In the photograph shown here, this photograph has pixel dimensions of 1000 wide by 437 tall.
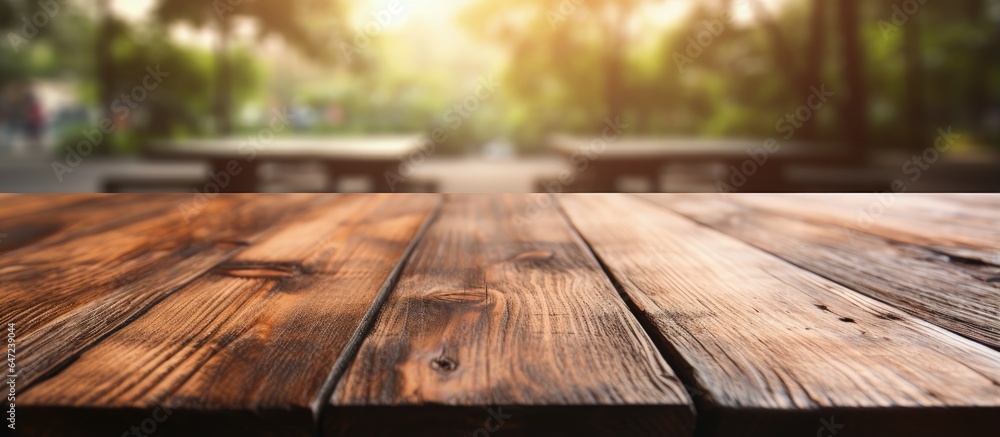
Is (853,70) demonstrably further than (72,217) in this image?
Yes

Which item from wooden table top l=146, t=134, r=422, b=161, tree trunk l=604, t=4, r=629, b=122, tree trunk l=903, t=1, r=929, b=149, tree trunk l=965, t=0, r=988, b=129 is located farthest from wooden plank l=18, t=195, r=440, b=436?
→ tree trunk l=965, t=0, r=988, b=129

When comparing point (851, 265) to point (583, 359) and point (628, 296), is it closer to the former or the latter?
point (628, 296)

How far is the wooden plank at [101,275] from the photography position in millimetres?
515

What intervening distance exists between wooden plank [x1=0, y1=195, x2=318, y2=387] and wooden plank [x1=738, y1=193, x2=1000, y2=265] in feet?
2.84

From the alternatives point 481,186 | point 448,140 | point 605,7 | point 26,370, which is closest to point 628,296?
point 26,370

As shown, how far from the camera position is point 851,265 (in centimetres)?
79

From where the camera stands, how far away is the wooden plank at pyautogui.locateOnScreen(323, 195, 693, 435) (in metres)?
0.38

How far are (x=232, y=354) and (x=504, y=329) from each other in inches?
7.3

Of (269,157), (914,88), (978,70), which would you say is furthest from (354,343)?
(978,70)

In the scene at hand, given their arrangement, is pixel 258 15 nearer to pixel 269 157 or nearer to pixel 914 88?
pixel 269 157

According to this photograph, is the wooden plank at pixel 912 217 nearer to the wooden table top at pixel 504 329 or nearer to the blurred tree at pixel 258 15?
the wooden table top at pixel 504 329

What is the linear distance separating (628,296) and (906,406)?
264 millimetres

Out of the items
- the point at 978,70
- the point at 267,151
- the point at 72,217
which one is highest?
the point at 978,70

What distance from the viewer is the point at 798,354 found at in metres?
0.47
